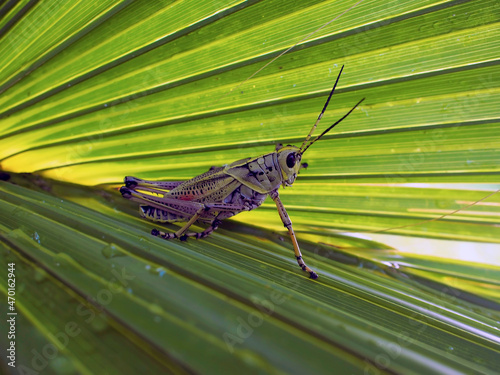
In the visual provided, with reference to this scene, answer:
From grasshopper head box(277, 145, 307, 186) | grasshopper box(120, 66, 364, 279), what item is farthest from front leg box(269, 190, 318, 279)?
grasshopper head box(277, 145, 307, 186)

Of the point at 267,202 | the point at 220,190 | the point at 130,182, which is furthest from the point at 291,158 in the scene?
the point at 130,182

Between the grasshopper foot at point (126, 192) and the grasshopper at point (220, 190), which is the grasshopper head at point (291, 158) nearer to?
the grasshopper at point (220, 190)

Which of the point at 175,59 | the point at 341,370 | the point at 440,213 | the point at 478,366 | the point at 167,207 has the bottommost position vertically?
the point at 341,370

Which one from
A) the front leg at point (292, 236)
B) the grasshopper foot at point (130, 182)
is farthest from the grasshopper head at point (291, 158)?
the grasshopper foot at point (130, 182)

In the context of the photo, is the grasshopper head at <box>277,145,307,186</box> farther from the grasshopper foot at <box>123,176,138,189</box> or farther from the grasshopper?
the grasshopper foot at <box>123,176,138,189</box>

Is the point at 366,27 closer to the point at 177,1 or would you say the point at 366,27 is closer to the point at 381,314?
the point at 177,1

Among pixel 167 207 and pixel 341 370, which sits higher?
pixel 167 207

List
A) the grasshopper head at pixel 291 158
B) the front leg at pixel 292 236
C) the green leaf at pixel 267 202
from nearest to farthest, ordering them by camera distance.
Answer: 1. the green leaf at pixel 267 202
2. the front leg at pixel 292 236
3. the grasshopper head at pixel 291 158

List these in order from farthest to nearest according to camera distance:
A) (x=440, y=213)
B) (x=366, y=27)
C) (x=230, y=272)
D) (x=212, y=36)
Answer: (x=440, y=213)
(x=212, y=36)
(x=366, y=27)
(x=230, y=272)

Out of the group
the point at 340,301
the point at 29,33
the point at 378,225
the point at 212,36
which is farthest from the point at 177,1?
the point at 378,225
